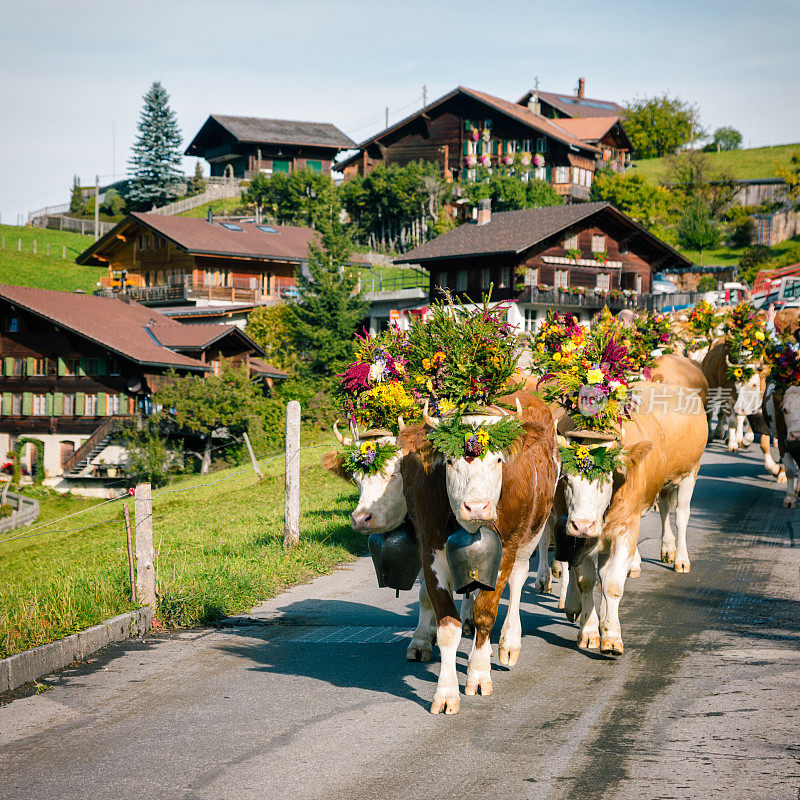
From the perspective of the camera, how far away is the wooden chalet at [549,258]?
51.5 meters

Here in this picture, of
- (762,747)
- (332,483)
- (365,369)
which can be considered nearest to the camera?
(762,747)

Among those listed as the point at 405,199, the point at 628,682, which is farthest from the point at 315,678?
the point at 405,199

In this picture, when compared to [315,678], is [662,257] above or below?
above

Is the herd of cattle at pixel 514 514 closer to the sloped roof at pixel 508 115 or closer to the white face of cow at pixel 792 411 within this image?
the white face of cow at pixel 792 411

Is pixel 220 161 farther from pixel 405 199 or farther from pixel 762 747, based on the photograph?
pixel 762 747

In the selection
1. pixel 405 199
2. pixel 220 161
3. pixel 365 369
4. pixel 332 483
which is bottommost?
pixel 332 483

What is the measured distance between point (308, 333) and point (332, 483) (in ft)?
79.4

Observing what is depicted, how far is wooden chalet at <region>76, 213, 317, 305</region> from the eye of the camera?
2491 inches

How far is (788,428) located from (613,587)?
26.2 feet

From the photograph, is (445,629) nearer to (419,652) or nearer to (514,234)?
(419,652)

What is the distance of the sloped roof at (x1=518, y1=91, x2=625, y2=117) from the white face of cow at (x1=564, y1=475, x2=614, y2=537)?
10127 cm

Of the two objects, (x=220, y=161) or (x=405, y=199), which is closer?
(x=405, y=199)

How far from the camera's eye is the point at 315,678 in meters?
8.37

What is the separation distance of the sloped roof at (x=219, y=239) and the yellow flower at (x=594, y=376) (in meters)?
52.5
